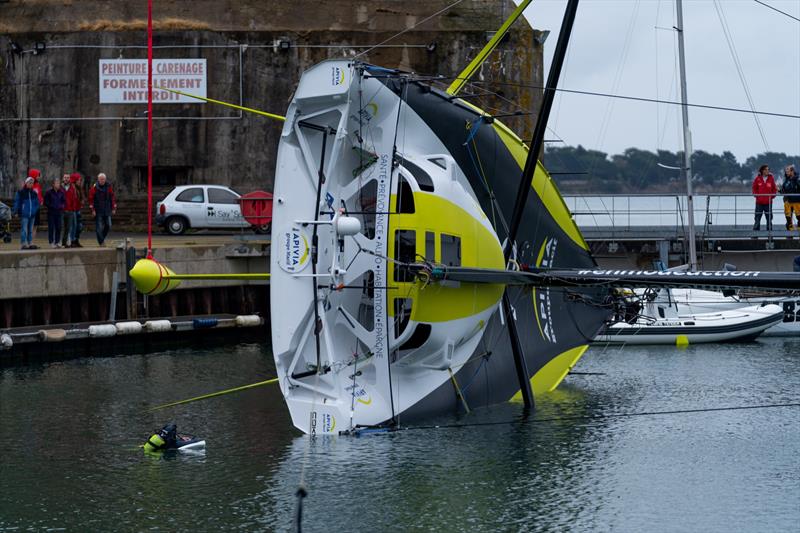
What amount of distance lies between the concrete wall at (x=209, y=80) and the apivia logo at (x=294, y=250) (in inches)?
708

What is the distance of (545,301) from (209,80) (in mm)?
17677

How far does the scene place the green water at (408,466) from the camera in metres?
13.7

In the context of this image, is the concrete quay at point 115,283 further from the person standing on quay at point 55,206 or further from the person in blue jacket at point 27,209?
the person standing on quay at point 55,206

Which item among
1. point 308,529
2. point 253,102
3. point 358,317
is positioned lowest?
point 308,529

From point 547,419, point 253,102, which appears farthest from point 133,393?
point 253,102

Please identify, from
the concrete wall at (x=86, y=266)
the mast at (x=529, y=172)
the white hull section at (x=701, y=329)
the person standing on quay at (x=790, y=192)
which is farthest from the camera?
the person standing on quay at (x=790, y=192)

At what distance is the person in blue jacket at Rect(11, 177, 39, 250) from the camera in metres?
26.1

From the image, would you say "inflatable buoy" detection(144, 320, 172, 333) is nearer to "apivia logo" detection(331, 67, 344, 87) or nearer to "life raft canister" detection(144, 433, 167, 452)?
"life raft canister" detection(144, 433, 167, 452)

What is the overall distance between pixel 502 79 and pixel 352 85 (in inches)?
701

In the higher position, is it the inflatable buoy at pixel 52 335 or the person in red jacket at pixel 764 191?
the person in red jacket at pixel 764 191

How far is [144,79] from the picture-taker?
3475 centimetres

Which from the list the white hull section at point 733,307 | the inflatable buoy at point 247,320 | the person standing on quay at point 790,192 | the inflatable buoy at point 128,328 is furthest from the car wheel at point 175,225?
the person standing on quay at point 790,192

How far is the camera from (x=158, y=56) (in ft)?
114

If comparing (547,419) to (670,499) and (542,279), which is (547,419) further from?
(670,499)
